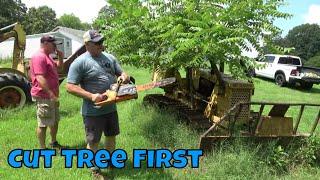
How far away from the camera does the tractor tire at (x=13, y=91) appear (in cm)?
942

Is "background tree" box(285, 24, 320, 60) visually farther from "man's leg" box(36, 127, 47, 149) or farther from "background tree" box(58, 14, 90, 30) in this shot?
"man's leg" box(36, 127, 47, 149)

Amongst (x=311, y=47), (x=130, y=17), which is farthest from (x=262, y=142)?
(x=311, y=47)

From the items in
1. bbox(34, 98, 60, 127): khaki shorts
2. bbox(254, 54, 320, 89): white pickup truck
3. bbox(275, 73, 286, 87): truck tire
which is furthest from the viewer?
bbox(275, 73, 286, 87): truck tire

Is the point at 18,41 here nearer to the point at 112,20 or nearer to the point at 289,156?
the point at 112,20

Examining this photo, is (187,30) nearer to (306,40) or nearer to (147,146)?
(147,146)

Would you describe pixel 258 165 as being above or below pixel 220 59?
below

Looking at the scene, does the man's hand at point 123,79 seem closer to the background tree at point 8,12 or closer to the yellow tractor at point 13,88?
the yellow tractor at point 13,88

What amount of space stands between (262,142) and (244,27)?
1.76 m

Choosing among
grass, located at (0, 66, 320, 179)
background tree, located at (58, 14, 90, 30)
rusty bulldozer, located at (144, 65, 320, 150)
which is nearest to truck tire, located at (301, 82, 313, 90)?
grass, located at (0, 66, 320, 179)

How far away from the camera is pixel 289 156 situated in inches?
261

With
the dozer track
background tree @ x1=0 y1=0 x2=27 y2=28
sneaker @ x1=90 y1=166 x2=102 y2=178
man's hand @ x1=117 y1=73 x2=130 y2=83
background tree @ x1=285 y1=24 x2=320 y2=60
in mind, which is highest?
background tree @ x1=0 y1=0 x2=27 y2=28

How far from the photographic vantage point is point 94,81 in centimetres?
551

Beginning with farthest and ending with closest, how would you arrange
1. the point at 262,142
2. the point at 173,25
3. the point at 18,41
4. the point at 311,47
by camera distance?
the point at 311,47
the point at 18,41
the point at 173,25
the point at 262,142

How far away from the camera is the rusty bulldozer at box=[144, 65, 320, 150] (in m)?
6.51
